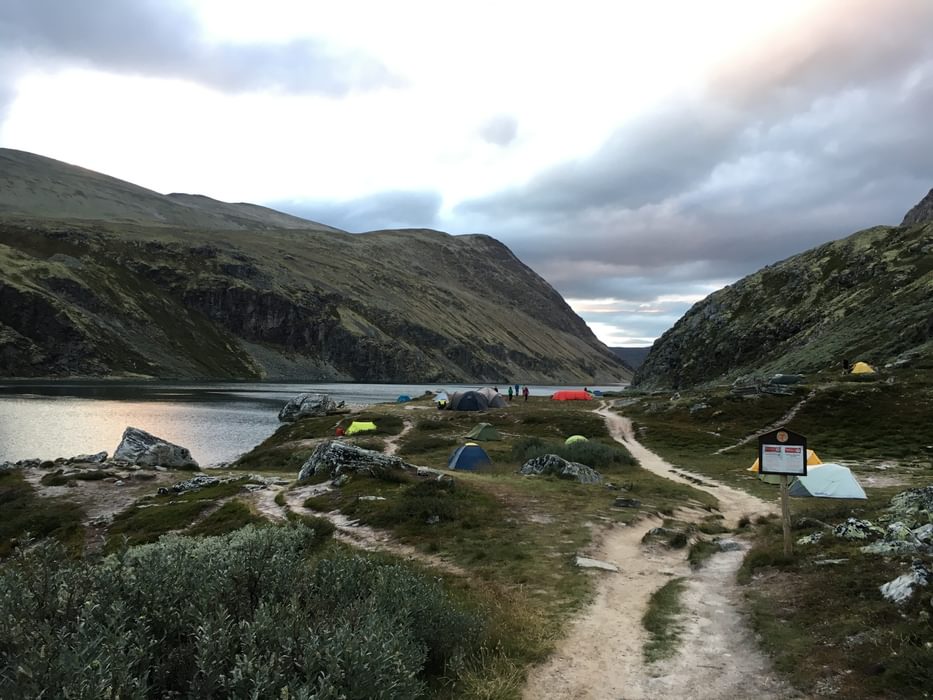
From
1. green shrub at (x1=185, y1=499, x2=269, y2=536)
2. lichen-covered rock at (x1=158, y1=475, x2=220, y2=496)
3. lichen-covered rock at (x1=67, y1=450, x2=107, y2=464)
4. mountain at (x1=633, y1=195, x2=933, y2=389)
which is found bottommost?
lichen-covered rock at (x1=67, y1=450, x2=107, y2=464)

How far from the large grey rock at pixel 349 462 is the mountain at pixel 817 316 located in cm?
6292

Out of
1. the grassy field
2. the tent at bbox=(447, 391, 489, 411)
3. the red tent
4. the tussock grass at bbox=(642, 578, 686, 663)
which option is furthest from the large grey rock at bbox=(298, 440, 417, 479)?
the red tent

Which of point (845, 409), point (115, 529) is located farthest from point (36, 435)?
point (845, 409)

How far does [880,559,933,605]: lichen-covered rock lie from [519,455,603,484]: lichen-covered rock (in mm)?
19202

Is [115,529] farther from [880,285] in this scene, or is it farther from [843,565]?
[880,285]

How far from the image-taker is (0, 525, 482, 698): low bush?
5.86 meters

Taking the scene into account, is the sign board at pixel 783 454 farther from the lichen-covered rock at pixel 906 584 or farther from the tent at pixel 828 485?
the tent at pixel 828 485

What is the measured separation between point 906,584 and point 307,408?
258ft

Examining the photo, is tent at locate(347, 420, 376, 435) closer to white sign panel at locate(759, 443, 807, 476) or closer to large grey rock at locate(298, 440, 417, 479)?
large grey rock at locate(298, 440, 417, 479)

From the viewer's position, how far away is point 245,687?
236 inches

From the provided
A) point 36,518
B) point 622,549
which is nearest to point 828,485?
point 622,549

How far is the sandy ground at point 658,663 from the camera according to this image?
8797 mm

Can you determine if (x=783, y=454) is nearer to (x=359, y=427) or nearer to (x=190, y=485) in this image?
(x=190, y=485)

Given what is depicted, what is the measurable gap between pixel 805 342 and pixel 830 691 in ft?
364
